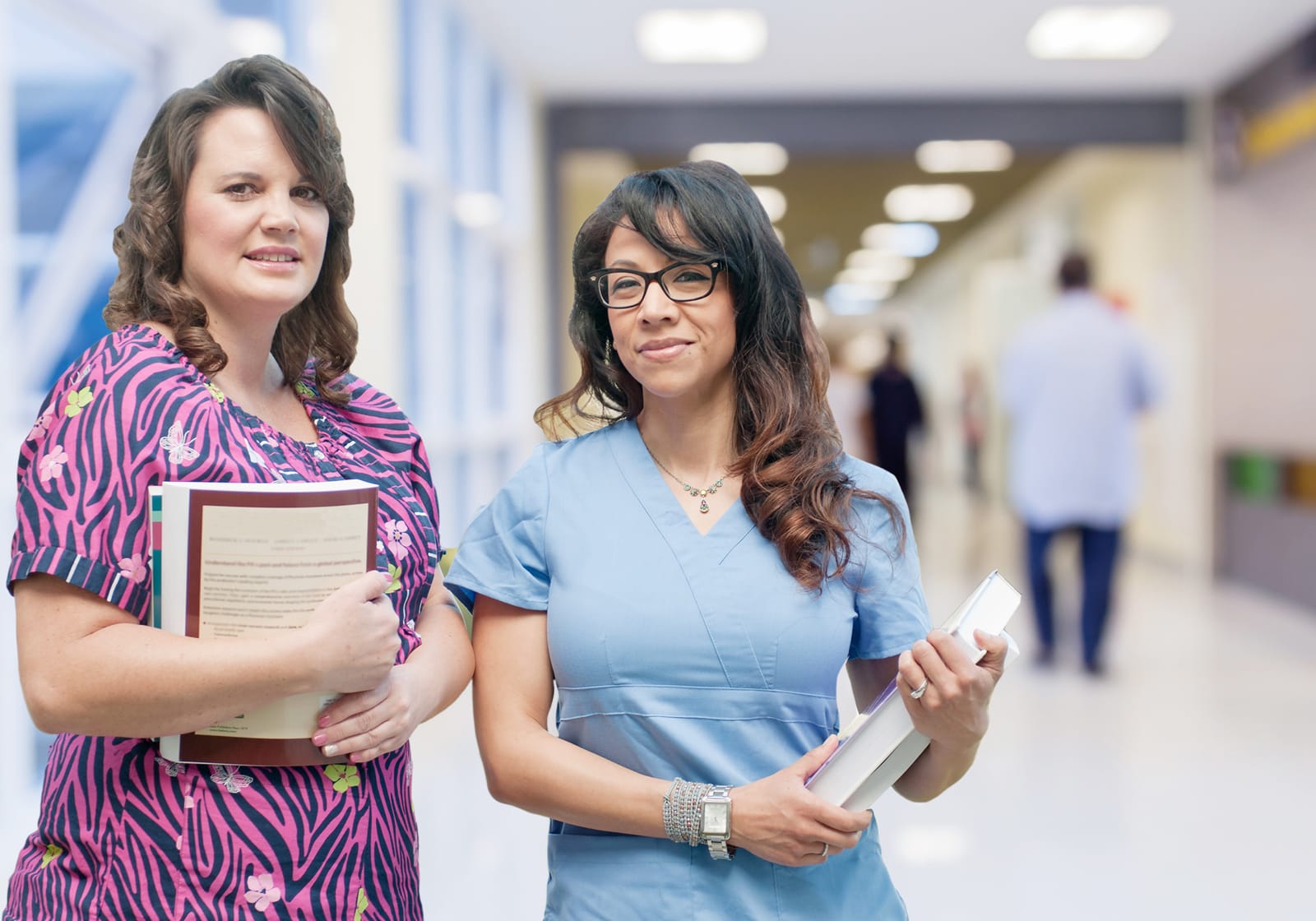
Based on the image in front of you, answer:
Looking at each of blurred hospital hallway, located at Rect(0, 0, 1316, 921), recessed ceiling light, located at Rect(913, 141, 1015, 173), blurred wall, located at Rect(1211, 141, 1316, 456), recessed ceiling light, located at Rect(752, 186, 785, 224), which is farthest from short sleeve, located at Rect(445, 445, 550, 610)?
recessed ceiling light, located at Rect(752, 186, 785, 224)

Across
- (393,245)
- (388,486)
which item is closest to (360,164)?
(393,245)

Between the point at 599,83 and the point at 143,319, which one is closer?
the point at 143,319

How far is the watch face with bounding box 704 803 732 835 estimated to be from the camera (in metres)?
1.19

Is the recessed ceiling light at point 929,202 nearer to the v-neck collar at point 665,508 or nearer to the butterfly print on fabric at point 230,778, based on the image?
the v-neck collar at point 665,508

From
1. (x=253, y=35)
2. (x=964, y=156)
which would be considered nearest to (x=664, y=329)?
(x=253, y=35)

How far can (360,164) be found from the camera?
4.15 m

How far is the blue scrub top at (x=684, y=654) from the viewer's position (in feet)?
4.09

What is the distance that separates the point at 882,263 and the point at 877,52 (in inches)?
506

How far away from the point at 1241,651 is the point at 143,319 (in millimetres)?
5586

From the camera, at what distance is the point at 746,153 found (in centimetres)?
891

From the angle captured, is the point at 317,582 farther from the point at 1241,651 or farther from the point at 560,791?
the point at 1241,651

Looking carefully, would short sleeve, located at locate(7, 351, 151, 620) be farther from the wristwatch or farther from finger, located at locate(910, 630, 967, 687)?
finger, located at locate(910, 630, 967, 687)

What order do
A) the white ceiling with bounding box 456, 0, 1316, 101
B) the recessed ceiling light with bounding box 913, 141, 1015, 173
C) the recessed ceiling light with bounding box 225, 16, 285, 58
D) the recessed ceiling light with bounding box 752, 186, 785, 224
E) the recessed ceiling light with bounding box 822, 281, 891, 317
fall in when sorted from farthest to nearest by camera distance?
the recessed ceiling light with bounding box 822, 281, 891, 317, the recessed ceiling light with bounding box 752, 186, 785, 224, the recessed ceiling light with bounding box 913, 141, 1015, 173, the white ceiling with bounding box 456, 0, 1316, 101, the recessed ceiling light with bounding box 225, 16, 285, 58

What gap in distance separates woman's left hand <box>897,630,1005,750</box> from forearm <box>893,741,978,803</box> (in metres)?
0.12
